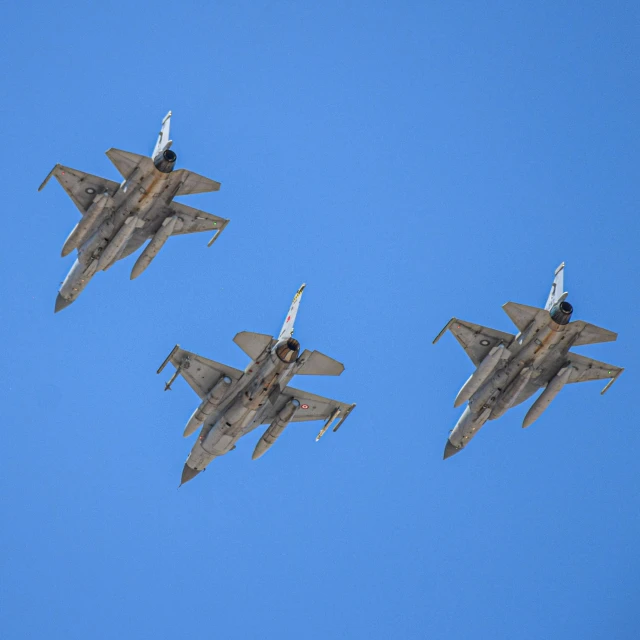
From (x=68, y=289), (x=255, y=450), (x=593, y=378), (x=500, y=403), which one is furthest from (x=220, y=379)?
(x=593, y=378)

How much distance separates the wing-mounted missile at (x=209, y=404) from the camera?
31828 millimetres

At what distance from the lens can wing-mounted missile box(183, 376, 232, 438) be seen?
104 feet

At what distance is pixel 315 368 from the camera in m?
30.3

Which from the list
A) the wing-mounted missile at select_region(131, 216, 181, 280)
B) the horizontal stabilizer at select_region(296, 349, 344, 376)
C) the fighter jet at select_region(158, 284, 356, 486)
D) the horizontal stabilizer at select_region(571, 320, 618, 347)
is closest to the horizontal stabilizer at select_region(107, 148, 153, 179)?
the wing-mounted missile at select_region(131, 216, 181, 280)

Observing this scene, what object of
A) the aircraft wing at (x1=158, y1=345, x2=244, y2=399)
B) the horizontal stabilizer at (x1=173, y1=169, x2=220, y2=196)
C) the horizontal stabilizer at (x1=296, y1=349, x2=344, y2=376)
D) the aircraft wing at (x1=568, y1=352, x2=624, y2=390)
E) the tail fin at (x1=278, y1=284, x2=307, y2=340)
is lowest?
the aircraft wing at (x1=158, y1=345, x2=244, y2=399)

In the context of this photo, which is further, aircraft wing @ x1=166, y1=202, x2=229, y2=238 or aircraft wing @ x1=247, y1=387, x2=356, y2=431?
aircraft wing @ x1=166, y1=202, x2=229, y2=238

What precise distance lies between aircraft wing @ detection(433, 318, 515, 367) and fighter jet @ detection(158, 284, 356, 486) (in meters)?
3.47

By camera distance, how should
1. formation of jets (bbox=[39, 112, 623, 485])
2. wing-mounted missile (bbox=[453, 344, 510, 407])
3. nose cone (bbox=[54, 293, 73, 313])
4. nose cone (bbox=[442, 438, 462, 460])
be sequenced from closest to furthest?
formation of jets (bbox=[39, 112, 623, 485])
wing-mounted missile (bbox=[453, 344, 510, 407])
nose cone (bbox=[54, 293, 73, 313])
nose cone (bbox=[442, 438, 462, 460])

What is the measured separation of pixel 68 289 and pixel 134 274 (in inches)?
72.7

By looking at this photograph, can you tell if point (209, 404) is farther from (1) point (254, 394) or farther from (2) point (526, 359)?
(2) point (526, 359)

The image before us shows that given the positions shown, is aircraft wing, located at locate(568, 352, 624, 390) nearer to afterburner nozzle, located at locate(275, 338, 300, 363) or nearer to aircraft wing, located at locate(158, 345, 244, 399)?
afterburner nozzle, located at locate(275, 338, 300, 363)

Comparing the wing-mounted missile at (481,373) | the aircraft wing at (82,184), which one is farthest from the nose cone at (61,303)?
the wing-mounted missile at (481,373)

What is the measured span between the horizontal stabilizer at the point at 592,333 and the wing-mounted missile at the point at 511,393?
5.62 feet

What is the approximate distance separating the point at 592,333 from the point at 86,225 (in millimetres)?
12983
